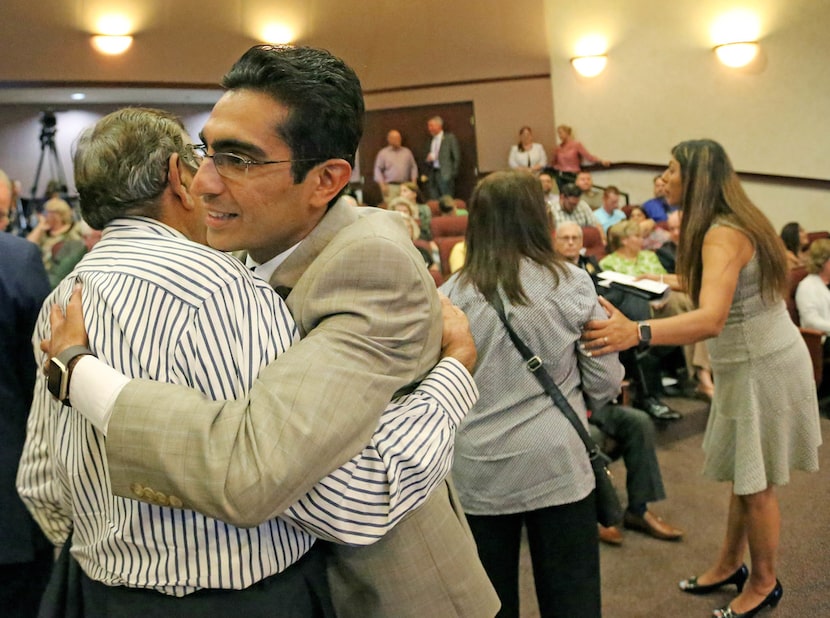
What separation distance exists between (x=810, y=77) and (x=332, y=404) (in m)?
9.02

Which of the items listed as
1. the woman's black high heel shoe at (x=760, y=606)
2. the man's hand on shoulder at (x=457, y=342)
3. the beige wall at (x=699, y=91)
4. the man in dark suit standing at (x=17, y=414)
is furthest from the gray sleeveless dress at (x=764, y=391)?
the beige wall at (x=699, y=91)

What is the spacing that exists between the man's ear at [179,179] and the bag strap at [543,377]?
97 cm

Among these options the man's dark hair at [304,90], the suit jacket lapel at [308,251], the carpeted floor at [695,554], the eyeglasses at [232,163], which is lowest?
the carpeted floor at [695,554]

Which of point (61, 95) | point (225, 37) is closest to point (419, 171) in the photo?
point (225, 37)

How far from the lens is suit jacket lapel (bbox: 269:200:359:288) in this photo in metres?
1.03

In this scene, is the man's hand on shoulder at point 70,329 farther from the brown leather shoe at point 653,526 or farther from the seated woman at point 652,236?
the seated woman at point 652,236

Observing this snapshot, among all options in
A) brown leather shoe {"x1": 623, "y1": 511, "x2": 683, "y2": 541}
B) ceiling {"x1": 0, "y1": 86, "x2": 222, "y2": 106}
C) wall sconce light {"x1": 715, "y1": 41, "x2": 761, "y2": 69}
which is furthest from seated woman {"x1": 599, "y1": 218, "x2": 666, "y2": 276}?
ceiling {"x1": 0, "y1": 86, "x2": 222, "y2": 106}

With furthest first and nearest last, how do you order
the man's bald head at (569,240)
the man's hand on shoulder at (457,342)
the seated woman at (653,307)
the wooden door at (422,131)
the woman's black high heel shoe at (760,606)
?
the wooden door at (422,131) → the seated woman at (653,307) → the man's bald head at (569,240) → the woman's black high heel shoe at (760,606) → the man's hand on shoulder at (457,342)

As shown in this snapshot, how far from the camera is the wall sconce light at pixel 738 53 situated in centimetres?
873

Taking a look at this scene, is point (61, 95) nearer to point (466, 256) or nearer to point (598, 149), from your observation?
point (598, 149)

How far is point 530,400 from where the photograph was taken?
1.91 meters

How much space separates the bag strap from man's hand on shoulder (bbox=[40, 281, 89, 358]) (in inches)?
44.5

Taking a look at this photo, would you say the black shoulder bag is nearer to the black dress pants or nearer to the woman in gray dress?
the black dress pants

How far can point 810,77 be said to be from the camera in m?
8.34
